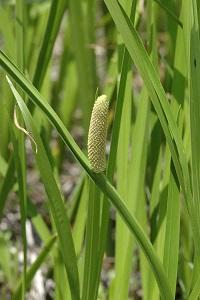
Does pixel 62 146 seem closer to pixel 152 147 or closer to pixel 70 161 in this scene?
pixel 70 161

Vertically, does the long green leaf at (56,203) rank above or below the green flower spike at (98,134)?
A: below

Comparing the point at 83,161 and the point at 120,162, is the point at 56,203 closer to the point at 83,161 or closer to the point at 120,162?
the point at 83,161

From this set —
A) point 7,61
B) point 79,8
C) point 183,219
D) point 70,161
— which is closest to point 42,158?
point 7,61

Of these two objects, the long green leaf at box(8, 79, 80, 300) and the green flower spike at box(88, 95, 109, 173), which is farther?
the long green leaf at box(8, 79, 80, 300)

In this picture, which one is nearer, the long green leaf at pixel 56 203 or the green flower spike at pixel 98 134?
the green flower spike at pixel 98 134

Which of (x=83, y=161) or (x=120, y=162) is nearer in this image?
(x=83, y=161)

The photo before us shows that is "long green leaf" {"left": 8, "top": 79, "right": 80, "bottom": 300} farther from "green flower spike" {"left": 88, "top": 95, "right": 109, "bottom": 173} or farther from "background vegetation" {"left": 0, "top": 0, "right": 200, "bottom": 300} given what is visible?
"green flower spike" {"left": 88, "top": 95, "right": 109, "bottom": 173}

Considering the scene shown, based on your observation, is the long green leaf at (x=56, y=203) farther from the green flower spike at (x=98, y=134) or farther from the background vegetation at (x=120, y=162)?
the green flower spike at (x=98, y=134)

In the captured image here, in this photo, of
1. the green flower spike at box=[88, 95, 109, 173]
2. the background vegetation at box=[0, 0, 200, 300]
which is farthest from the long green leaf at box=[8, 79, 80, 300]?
the green flower spike at box=[88, 95, 109, 173]

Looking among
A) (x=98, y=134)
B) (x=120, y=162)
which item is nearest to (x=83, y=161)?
(x=98, y=134)

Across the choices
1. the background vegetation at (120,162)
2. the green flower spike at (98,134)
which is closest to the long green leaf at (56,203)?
the background vegetation at (120,162)

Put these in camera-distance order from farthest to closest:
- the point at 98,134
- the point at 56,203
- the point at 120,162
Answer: the point at 120,162 < the point at 56,203 < the point at 98,134
